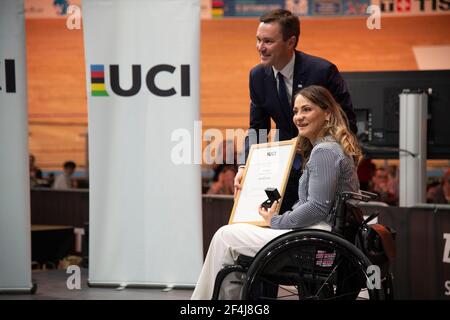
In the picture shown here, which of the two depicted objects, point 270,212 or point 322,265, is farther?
point 270,212

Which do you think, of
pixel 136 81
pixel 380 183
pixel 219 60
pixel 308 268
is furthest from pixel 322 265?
pixel 219 60

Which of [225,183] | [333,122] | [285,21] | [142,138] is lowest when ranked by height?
[225,183]

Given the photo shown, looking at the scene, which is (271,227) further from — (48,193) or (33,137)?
(33,137)

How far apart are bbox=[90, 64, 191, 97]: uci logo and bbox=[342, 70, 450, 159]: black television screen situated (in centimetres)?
112

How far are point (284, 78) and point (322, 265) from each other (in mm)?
1057

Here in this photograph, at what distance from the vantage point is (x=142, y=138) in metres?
4.87

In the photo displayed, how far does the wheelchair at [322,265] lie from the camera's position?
2873 mm

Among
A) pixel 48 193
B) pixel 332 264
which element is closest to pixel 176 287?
pixel 332 264

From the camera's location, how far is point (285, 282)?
3.03m

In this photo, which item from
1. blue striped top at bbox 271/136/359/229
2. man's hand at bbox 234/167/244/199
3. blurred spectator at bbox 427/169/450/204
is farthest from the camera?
blurred spectator at bbox 427/169/450/204

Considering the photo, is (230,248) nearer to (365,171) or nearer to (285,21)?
(285,21)

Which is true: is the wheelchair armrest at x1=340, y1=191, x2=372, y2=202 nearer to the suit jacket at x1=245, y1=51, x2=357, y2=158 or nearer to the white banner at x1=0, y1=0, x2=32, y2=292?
the suit jacket at x1=245, y1=51, x2=357, y2=158

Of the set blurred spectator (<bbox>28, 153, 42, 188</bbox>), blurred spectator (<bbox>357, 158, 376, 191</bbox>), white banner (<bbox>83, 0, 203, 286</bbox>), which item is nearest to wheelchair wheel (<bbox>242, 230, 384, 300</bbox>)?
white banner (<bbox>83, 0, 203, 286</bbox>)

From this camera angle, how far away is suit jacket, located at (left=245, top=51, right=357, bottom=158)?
358 cm
